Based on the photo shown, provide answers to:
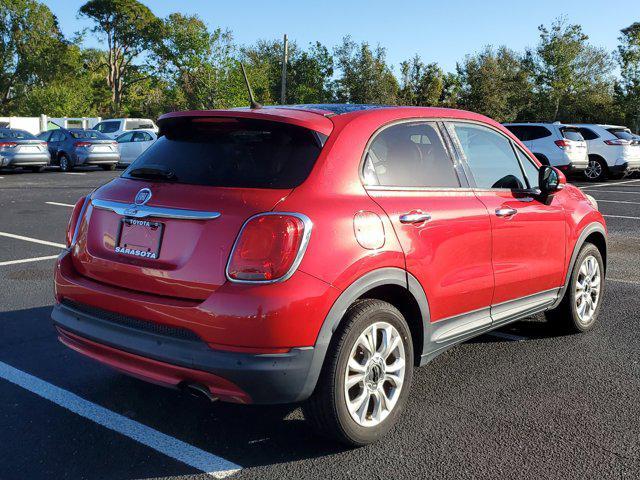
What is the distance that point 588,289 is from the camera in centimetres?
525

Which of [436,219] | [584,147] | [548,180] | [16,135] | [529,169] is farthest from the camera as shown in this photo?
[16,135]

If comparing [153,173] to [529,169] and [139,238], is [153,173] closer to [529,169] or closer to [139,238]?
[139,238]

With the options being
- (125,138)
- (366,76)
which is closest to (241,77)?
(366,76)

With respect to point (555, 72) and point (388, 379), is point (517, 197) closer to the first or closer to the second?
point (388, 379)

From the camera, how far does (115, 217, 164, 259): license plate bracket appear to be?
314cm

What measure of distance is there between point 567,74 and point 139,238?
4332 cm

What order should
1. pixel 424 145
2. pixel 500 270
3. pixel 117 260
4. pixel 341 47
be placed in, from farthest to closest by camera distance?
pixel 341 47
pixel 500 270
pixel 424 145
pixel 117 260

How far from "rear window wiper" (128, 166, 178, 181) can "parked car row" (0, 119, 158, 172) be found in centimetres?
1757

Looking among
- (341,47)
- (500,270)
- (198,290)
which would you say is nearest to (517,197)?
(500,270)

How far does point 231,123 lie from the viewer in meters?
3.36

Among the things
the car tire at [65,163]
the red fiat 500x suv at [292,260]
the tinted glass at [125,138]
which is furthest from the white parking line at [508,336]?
the tinted glass at [125,138]

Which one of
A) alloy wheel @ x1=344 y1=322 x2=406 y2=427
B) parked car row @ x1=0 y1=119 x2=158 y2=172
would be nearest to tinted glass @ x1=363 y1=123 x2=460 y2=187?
alloy wheel @ x1=344 y1=322 x2=406 y2=427

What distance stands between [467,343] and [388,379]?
1720 mm

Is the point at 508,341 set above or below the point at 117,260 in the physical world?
below
